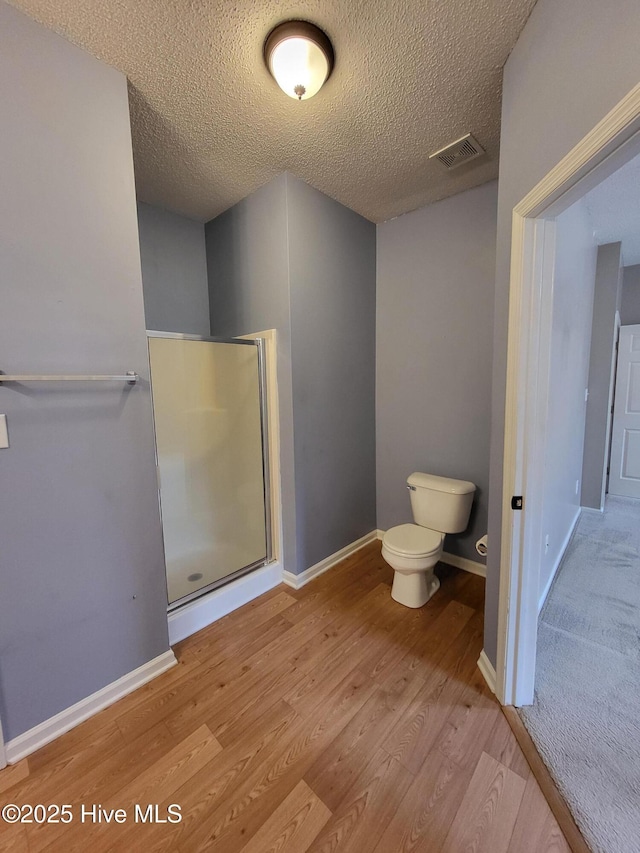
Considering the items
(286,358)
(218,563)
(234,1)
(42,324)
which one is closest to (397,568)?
(218,563)

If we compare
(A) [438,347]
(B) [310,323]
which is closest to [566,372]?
(A) [438,347]

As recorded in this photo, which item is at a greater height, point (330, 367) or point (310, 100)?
point (310, 100)

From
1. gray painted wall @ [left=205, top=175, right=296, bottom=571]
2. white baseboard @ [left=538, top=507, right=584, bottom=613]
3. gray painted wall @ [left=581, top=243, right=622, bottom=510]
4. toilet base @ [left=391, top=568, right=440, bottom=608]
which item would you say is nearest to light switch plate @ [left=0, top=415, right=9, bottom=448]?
gray painted wall @ [left=205, top=175, right=296, bottom=571]

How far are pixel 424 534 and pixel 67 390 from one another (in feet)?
6.57

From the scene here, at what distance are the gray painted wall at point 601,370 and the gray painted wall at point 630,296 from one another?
1.87 feet

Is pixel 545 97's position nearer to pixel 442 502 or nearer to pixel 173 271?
pixel 442 502

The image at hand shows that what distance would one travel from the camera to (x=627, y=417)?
349cm

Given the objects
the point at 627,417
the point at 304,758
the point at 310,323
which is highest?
the point at 310,323

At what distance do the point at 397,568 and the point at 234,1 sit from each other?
2480 millimetres

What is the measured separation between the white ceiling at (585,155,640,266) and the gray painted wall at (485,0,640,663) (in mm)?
908

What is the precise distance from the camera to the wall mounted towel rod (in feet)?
3.68

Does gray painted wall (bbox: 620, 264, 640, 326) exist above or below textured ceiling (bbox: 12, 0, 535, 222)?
below

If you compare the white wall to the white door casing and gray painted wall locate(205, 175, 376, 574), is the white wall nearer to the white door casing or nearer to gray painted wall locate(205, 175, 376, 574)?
the white door casing

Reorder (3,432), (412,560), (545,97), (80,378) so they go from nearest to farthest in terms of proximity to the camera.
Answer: (545,97) < (3,432) < (80,378) < (412,560)
